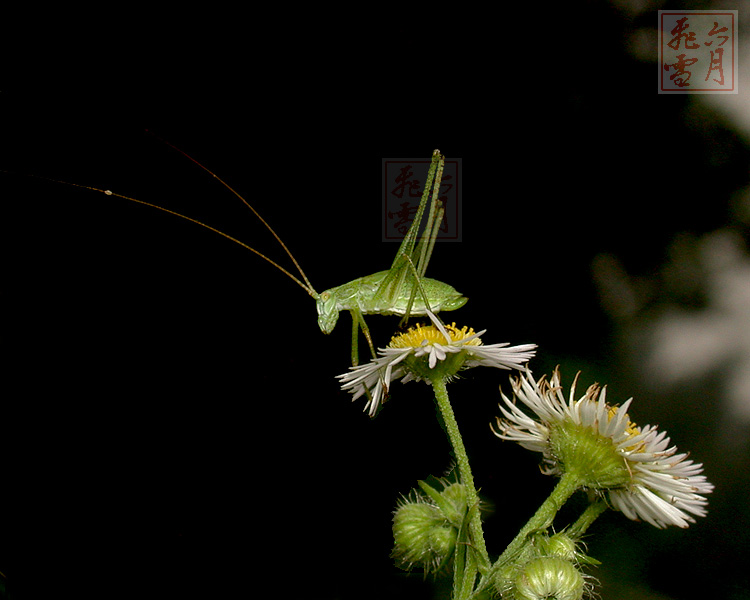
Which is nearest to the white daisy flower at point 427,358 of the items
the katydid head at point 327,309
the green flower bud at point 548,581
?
the green flower bud at point 548,581

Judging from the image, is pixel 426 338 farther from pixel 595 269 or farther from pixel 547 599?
pixel 595 269

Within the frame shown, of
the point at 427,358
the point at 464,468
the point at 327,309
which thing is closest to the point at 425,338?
the point at 427,358

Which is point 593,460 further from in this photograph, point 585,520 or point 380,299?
point 380,299

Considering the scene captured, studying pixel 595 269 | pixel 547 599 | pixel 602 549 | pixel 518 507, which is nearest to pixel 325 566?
pixel 518 507

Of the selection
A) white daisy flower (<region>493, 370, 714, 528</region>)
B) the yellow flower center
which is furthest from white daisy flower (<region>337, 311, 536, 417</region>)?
white daisy flower (<region>493, 370, 714, 528</region>)

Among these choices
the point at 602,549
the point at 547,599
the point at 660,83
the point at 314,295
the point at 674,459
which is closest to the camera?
the point at 547,599

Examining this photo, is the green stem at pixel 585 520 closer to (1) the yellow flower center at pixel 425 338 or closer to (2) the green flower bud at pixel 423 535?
(2) the green flower bud at pixel 423 535

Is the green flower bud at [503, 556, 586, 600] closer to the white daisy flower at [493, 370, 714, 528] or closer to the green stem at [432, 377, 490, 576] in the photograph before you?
the green stem at [432, 377, 490, 576]
